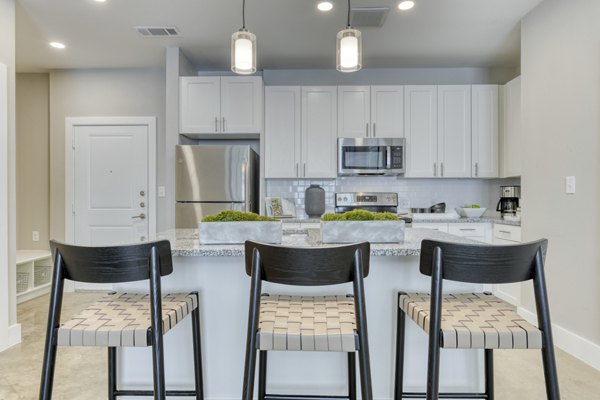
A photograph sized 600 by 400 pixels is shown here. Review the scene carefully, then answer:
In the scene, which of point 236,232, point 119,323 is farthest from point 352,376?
point 119,323

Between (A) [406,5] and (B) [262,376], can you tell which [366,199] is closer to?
(A) [406,5]

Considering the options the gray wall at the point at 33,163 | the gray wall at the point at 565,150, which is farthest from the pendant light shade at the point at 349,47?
the gray wall at the point at 33,163

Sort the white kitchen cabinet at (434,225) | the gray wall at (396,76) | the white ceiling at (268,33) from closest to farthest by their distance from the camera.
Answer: the white ceiling at (268,33) < the white kitchen cabinet at (434,225) < the gray wall at (396,76)

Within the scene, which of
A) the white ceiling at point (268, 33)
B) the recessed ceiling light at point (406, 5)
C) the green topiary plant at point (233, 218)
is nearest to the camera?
the green topiary plant at point (233, 218)

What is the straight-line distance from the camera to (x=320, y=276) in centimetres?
120

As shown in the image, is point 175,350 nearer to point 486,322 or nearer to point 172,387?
point 172,387

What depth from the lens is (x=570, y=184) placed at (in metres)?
2.57

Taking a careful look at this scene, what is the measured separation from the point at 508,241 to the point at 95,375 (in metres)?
3.43

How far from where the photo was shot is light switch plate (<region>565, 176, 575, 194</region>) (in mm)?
2549

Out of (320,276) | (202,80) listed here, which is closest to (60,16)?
(202,80)

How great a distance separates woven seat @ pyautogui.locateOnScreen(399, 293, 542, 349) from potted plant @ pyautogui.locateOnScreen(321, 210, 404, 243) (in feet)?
1.01

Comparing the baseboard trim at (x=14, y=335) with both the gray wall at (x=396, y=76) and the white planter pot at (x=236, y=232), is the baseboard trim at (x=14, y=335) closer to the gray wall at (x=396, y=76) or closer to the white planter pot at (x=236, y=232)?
the white planter pot at (x=236, y=232)

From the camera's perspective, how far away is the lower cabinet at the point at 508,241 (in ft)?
11.0

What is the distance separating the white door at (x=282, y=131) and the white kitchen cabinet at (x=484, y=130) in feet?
6.08
